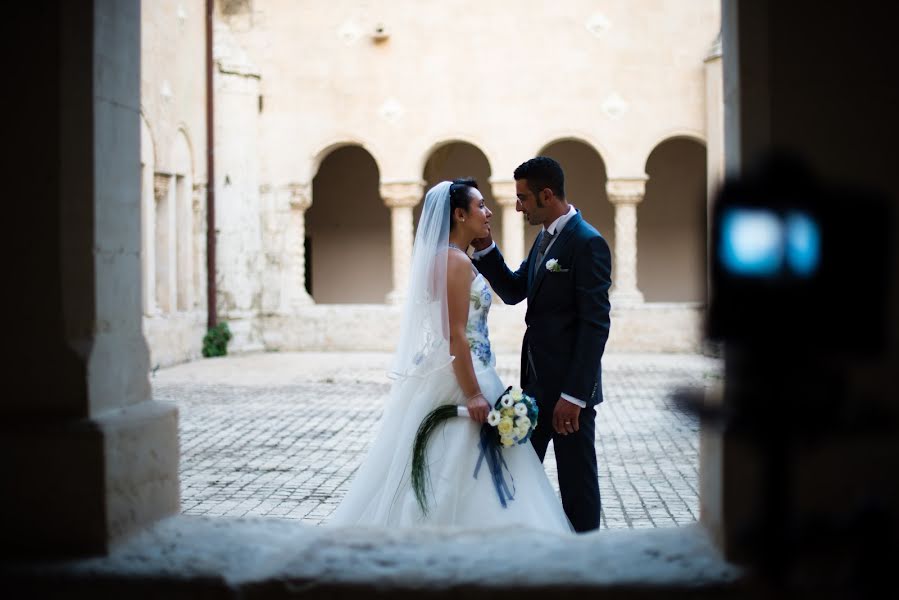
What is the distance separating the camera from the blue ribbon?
4.04 meters

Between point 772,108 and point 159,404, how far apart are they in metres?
1.73

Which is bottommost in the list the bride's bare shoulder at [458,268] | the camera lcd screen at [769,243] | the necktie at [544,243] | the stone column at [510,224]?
the camera lcd screen at [769,243]

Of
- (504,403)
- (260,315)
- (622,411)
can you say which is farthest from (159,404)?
(260,315)

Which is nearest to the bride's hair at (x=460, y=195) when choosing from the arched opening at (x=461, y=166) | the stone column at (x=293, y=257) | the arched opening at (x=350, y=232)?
the stone column at (x=293, y=257)

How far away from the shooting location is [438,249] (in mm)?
4285

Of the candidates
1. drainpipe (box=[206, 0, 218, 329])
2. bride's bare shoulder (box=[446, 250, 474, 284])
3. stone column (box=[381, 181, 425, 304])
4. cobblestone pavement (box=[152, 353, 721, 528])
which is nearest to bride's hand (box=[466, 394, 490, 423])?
bride's bare shoulder (box=[446, 250, 474, 284])

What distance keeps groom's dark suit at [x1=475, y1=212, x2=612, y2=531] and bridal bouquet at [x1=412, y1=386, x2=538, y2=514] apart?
203 millimetres

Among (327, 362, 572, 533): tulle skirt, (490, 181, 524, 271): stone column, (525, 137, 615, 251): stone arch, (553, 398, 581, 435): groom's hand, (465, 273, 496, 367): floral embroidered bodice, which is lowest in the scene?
(327, 362, 572, 533): tulle skirt

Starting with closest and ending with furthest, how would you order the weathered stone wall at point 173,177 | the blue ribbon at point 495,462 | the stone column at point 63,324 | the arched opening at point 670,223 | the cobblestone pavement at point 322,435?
the stone column at point 63,324 → the blue ribbon at point 495,462 → the cobblestone pavement at point 322,435 → the weathered stone wall at point 173,177 → the arched opening at point 670,223

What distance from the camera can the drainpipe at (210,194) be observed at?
1552 centimetres

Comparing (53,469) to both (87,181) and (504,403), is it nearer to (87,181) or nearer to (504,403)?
Answer: (87,181)

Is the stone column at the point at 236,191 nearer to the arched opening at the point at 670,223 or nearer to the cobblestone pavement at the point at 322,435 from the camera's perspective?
the cobblestone pavement at the point at 322,435

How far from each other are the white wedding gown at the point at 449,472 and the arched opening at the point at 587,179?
15.6 m

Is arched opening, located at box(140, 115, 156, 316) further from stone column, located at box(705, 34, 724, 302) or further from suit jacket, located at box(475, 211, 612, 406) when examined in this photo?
suit jacket, located at box(475, 211, 612, 406)
